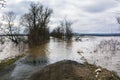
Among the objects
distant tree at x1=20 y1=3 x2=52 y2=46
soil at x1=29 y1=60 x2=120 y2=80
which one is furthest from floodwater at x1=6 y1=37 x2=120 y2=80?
distant tree at x1=20 y1=3 x2=52 y2=46

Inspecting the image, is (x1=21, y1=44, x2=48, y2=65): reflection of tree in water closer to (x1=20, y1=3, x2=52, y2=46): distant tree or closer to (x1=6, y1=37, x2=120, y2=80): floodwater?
(x1=6, y1=37, x2=120, y2=80): floodwater

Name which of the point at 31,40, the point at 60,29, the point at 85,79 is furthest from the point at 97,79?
the point at 60,29

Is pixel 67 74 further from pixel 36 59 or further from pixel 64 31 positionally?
pixel 64 31

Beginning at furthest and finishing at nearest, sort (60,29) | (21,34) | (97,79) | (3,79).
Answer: (60,29) → (21,34) → (3,79) → (97,79)

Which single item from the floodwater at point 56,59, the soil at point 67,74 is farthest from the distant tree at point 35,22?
the soil at point 67,74

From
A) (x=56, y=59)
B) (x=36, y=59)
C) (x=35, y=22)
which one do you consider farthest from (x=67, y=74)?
(x=35, y=22)

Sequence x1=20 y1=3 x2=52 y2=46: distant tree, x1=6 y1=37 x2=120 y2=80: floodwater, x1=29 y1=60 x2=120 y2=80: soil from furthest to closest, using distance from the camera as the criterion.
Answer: x1=20 y1=3 x2=52 y2=46: distant tree
x1=6 y1=37 x2=120 y2=80: floodwater
x1=29 y1=60 x2=120 y2=80: soil

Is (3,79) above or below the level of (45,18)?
below

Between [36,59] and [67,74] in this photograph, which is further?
[36,59]

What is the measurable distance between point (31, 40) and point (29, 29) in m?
3.16

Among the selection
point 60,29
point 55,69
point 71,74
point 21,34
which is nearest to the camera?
point 71,74

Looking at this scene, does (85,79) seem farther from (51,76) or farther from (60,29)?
(60,29)

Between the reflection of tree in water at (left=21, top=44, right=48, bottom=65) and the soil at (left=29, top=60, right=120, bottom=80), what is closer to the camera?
the soil at (left=29, top=60, right=120, bottom=80)

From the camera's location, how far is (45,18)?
73312 millimetres
